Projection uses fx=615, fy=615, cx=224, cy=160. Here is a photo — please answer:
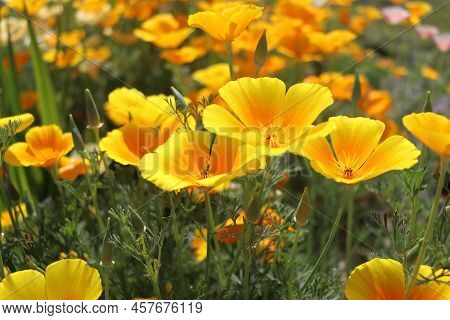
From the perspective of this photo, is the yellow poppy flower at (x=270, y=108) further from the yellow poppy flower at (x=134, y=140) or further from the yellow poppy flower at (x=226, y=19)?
the yellow poppy flower at (x=134, y=140)

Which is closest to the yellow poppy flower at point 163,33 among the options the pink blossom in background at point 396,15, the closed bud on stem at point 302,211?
the pink blossom in background at point 396,15

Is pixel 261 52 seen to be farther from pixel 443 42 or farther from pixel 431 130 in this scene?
pixel 443 42

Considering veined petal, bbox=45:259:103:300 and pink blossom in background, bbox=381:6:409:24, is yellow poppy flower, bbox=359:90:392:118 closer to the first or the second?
pink blossom in background, bbox=381:6:409:24

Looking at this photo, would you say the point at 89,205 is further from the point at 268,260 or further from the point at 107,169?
the point at 268,260

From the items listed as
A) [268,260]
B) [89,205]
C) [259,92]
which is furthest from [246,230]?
[89,205]

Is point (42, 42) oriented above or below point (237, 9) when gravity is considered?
below

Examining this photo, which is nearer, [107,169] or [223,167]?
[223,167]
